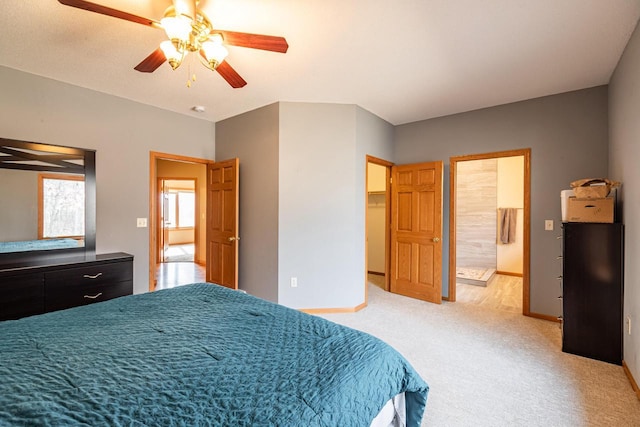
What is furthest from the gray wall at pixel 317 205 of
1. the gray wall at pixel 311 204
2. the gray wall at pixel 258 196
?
the gray wall at pixel 258 196

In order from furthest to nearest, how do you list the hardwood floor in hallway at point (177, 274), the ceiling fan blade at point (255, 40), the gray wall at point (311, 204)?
the hardwood floor in hallway at point (177, 274), the gray wall at point (311, 204), the ceiling fan blade at point (255, 40)

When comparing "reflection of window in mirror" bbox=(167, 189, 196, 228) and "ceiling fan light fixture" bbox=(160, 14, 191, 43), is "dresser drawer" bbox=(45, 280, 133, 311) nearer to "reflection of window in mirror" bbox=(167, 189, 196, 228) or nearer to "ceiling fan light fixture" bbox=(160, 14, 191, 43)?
"ceiling fan light fixture" bbox=(160, 14, 191, 43)

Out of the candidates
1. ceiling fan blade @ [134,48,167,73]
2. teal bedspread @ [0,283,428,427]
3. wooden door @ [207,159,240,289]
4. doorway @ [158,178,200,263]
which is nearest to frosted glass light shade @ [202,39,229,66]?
ceiling fan blade @ [134,48,167,73]

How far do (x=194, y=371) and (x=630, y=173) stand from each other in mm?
3211

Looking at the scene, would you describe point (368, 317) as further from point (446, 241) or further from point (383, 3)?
point (383, 3)

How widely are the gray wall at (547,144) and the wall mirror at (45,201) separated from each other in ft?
15.2

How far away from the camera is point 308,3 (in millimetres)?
1897

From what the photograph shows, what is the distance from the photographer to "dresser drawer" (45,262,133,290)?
2633 millimetres

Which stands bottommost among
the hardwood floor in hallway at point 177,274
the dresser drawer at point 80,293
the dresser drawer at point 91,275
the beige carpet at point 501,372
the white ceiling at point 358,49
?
the beige carpet at point 501,372

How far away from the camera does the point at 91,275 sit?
2863 mm

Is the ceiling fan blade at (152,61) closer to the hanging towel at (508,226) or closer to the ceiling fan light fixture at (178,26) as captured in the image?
the ceiling fan light fixture at (178,26)

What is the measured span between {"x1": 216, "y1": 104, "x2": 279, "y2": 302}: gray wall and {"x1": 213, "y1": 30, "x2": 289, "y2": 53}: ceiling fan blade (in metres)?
1.70

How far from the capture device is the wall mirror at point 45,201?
2.75 meters

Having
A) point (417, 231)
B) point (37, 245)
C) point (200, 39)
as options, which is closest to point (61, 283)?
point (37, 245)
